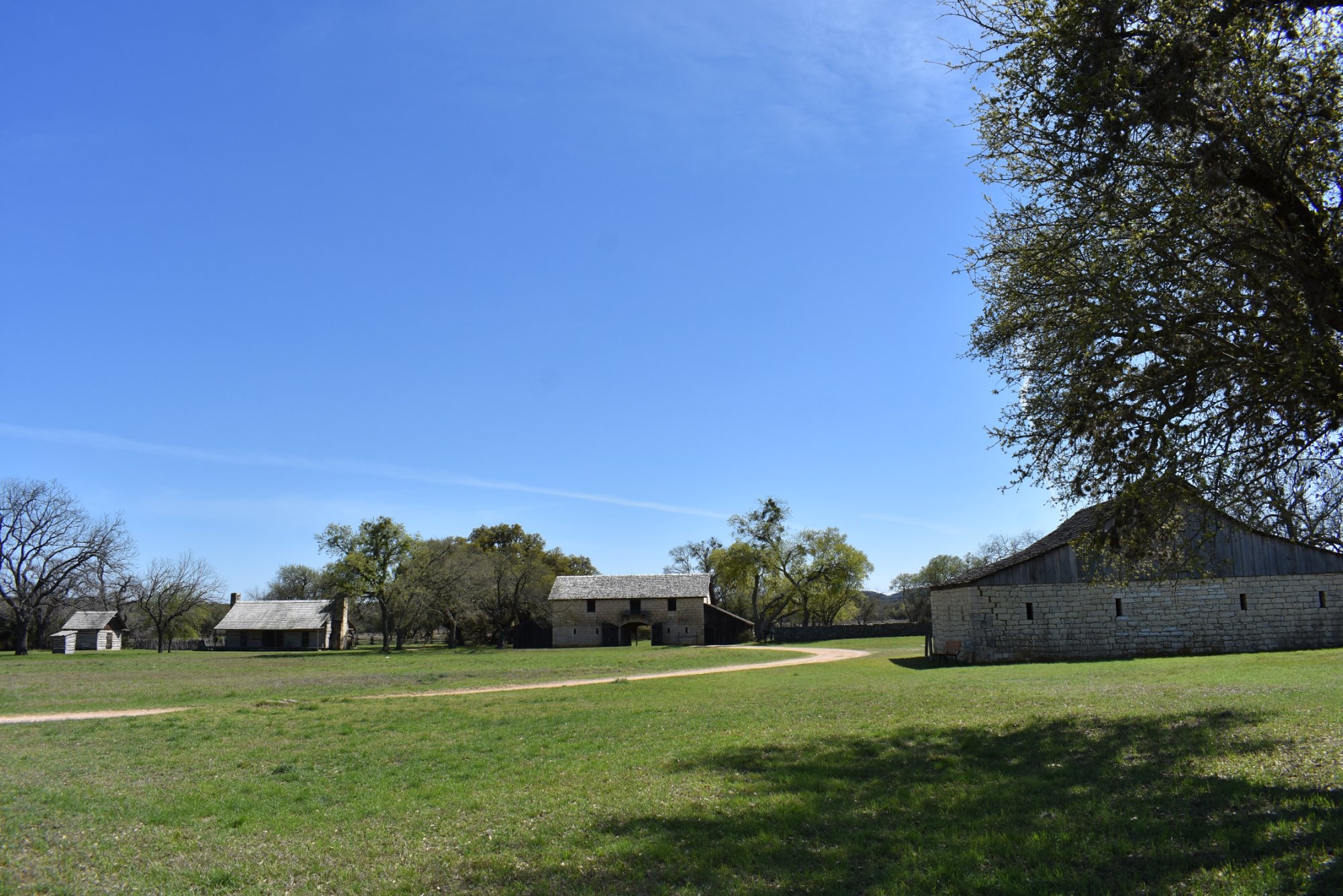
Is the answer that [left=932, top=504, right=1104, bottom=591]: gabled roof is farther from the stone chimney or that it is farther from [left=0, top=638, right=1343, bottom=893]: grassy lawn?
the stone chimney

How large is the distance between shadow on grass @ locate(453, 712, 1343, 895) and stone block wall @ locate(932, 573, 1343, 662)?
21457 mm

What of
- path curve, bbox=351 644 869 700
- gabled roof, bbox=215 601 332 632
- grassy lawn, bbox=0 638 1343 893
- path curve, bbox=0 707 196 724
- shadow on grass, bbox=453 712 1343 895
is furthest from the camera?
gabled roof, bbox=215 601 332 632

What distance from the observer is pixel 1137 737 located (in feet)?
37.0

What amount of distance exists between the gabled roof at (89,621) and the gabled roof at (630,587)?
2047 inches

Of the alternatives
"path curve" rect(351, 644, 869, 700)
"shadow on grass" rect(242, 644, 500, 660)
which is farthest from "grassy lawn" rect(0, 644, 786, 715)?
"shadow on grass" rect(242, 644, 500, 660)

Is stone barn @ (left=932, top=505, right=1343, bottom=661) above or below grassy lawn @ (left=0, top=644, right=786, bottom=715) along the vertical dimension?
above

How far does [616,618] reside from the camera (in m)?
74.9

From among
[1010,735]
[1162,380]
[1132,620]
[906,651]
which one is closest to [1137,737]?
[1010,735]

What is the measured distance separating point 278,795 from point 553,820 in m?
4.08

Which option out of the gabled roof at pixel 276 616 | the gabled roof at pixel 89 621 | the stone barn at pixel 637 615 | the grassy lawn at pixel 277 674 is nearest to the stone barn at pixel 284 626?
the gabled roof at pixel 276 616

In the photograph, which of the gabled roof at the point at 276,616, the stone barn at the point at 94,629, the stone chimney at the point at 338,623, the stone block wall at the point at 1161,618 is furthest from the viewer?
the stone barn at the point at 94,629

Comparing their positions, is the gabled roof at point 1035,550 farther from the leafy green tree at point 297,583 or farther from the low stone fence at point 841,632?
the leafy green tree at point 297,583

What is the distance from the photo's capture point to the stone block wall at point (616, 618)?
244ft

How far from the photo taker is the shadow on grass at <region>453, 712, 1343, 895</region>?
614 centimetres
